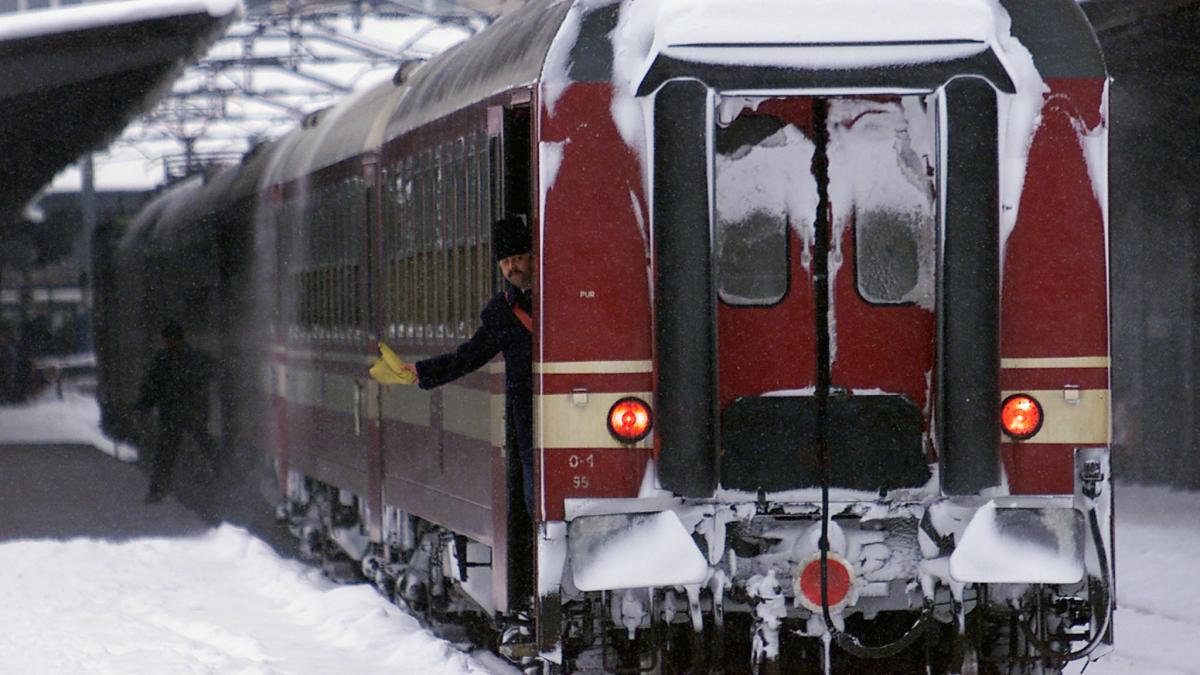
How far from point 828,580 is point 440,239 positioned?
313cm

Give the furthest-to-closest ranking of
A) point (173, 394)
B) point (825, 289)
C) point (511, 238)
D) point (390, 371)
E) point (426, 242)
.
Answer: point (173, 394), point (426, 242), point (390, 371), point (511, 238), point (825, 289)

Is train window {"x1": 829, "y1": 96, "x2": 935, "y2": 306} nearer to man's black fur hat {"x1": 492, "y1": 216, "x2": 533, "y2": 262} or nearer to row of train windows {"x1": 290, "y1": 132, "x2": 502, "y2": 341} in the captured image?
man's black fur hat {"x1": 492, "y1": 216, "x2": 533, "y2": 262}

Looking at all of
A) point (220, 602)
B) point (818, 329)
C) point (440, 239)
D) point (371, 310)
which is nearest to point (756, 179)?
point (818, 329)

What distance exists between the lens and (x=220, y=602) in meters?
14.1

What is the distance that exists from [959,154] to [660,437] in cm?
141

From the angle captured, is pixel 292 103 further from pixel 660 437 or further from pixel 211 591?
pixel 660 437

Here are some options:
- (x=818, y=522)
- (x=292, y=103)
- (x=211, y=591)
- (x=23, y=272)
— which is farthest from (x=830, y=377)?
(x=23, y=272)

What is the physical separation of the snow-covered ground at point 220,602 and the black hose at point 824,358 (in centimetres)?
256

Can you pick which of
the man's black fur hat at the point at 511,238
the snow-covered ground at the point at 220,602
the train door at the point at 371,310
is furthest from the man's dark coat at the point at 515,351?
the train door at the point at 371,310

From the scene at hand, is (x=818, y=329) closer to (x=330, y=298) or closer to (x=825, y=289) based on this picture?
(x=825, y=289)

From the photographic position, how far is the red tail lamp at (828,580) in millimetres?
8156

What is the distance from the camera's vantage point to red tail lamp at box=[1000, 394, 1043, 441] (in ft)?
27.2

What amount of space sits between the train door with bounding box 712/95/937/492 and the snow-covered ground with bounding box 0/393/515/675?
2629mm

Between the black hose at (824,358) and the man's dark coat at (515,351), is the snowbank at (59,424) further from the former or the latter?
the black hose at (824,358)
